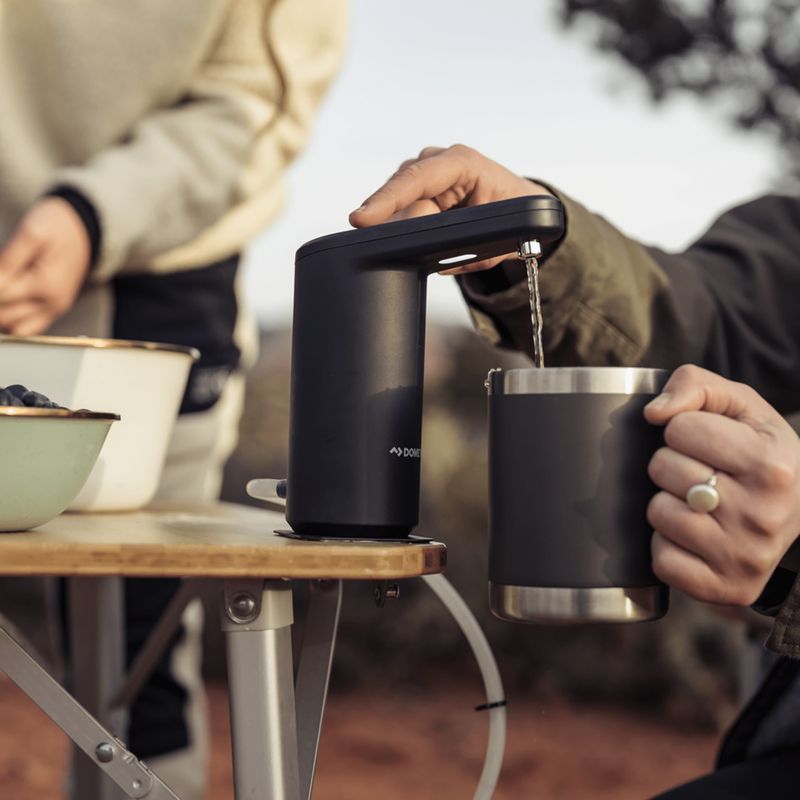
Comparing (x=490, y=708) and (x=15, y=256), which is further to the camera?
(x=15, y=256)

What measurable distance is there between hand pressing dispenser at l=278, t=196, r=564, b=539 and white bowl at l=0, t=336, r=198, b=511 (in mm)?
300

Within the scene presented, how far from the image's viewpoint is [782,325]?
131cm

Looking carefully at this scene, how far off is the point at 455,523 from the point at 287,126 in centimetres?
281

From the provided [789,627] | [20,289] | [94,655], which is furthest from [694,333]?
[94,655]

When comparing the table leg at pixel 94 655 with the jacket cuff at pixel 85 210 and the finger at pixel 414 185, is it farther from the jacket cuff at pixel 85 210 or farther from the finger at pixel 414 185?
the finger at pixel 414 185

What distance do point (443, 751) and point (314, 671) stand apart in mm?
2938

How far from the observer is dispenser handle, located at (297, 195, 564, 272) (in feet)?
2.34

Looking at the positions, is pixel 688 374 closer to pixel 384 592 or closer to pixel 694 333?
pixel 384 592

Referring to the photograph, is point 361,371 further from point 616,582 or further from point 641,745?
point 641,745

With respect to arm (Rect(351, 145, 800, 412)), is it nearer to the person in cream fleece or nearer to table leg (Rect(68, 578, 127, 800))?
the person in cream fleece

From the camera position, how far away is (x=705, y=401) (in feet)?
2.21

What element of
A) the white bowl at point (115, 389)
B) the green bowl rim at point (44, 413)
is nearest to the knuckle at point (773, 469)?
the green bowl rim at point (44, 413)

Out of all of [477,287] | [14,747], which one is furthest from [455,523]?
[477,287]

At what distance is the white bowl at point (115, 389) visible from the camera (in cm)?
100
